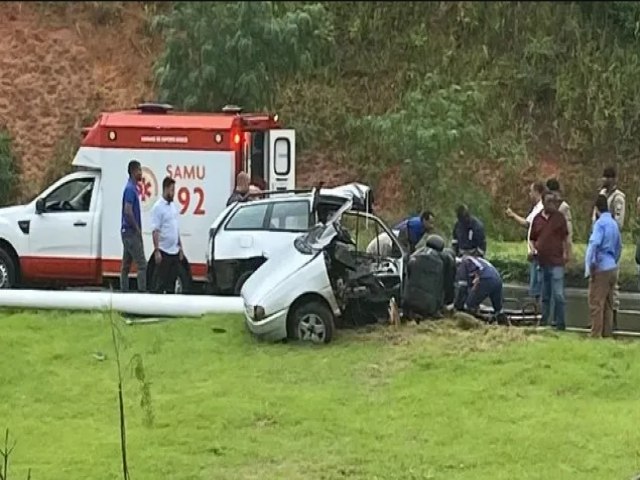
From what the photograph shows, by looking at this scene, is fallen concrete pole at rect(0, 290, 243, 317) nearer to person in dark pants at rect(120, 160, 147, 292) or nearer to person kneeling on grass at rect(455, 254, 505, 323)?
person in dark pants at rect(120, 160, 147, 292)

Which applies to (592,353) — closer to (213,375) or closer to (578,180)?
(213,375)

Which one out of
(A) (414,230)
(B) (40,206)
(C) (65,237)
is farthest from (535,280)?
(B) (40,206)

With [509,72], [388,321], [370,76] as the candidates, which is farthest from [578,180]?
[388,321]

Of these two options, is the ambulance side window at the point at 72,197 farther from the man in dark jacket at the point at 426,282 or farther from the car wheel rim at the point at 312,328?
the man in dark jacket at the point at 426,282

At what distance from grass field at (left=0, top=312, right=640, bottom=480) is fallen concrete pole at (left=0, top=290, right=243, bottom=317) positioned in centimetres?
39

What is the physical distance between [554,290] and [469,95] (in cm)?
1276

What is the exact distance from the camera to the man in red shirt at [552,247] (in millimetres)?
13984

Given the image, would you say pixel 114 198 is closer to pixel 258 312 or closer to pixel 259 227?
pixel 259 227

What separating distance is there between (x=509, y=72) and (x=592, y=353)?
61.2 ft

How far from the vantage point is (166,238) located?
15539mm

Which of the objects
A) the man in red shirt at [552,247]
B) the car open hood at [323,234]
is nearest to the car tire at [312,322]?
the car open hood at [323,234]

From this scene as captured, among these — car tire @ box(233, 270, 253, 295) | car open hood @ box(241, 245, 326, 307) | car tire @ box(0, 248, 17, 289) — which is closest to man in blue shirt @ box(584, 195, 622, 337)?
car open hood @ box(241, 245, 326, 307)

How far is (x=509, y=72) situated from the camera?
99.1 feet

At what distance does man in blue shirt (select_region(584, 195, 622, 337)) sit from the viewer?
13227mm
